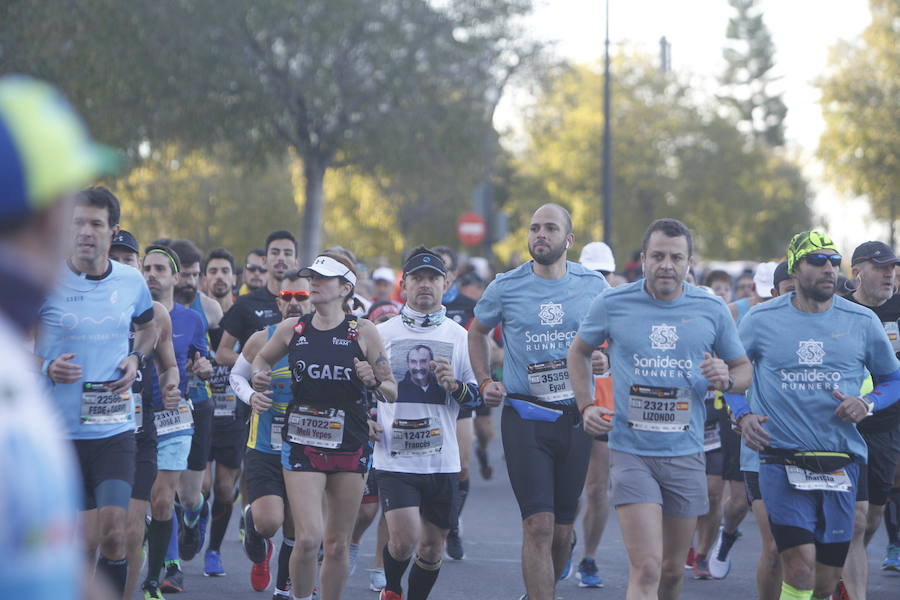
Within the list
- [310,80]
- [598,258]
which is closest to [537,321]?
[598,258]

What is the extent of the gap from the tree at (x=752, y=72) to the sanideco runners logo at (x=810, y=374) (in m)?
86.7

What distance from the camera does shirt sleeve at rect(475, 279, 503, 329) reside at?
7.79m

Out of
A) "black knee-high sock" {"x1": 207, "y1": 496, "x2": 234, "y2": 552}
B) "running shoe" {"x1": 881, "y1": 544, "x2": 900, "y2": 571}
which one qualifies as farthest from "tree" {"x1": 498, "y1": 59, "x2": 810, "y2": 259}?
"black knee-high sock" {"x1": 207, "y1": 496, "x2": 234, "y2": 552}

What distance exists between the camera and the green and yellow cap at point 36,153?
76.2 inches

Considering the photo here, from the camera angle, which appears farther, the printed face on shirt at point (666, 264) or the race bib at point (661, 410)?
the printed face on shirt at point (666, 264)

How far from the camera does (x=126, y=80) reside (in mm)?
27062

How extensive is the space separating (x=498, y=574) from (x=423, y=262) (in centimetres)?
269

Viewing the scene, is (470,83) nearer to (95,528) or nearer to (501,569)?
(501,569)

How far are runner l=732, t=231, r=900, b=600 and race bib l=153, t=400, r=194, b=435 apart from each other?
11.7ft

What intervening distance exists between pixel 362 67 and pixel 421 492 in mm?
24539

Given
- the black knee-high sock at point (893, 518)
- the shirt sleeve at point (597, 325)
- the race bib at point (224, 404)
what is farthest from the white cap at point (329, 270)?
the black knee-high sock at point (893, 518)

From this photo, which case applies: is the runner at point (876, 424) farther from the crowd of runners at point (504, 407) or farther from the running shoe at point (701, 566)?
the running shoe at point (701, 566)

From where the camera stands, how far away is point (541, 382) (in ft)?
24.7

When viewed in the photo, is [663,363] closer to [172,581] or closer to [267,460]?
[267,460]
